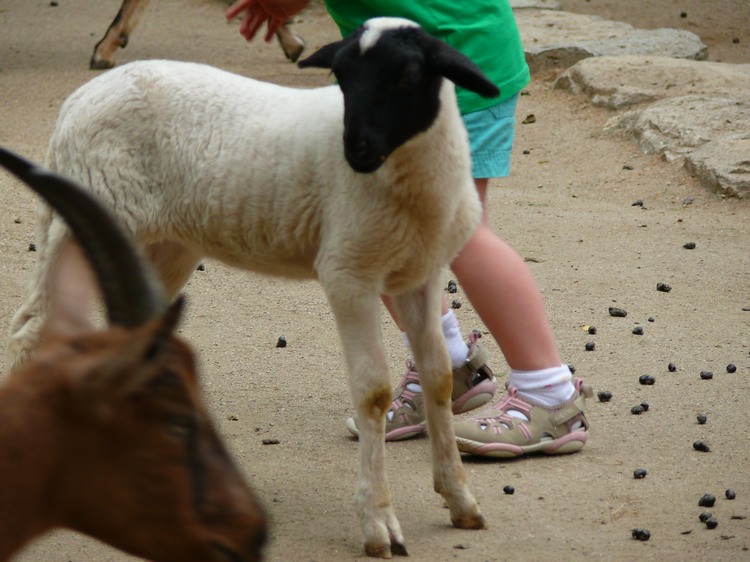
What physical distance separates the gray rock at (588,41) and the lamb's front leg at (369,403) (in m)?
8.11

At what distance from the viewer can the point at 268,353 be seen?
5.60 m

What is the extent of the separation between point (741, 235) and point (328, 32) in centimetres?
784

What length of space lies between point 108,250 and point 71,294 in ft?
0.94

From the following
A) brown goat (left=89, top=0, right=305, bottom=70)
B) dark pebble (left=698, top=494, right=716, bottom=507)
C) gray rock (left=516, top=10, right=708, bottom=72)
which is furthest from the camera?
brown goat (left=89, top=0, right=305, bottom=70)

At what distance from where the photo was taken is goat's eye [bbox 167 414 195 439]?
6.21 ft

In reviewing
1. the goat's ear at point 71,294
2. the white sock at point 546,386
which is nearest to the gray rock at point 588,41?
the white sock at point 546,386

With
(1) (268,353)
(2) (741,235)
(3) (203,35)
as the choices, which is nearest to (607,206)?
(2) (741,235)

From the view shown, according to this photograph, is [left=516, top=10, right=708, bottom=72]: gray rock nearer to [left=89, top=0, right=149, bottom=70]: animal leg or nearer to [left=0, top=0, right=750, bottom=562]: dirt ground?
[left=0, top=0, right=750, bottom=562]: dirt ground

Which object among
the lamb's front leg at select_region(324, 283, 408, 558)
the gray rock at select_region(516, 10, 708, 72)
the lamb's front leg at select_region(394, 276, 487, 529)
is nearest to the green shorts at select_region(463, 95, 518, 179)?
the lamb's front leg at select_region(394, 276, 487, 529)

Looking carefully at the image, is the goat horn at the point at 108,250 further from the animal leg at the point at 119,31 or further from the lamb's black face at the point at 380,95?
the animal leg at the point at 119,31

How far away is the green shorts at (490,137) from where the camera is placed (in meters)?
4.28

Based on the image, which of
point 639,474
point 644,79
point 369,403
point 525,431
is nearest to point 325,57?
point 369,403

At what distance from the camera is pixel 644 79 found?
10141mm

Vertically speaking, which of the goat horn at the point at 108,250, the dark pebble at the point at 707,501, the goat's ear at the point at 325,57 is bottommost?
the dark pebble at the point at 707,501
